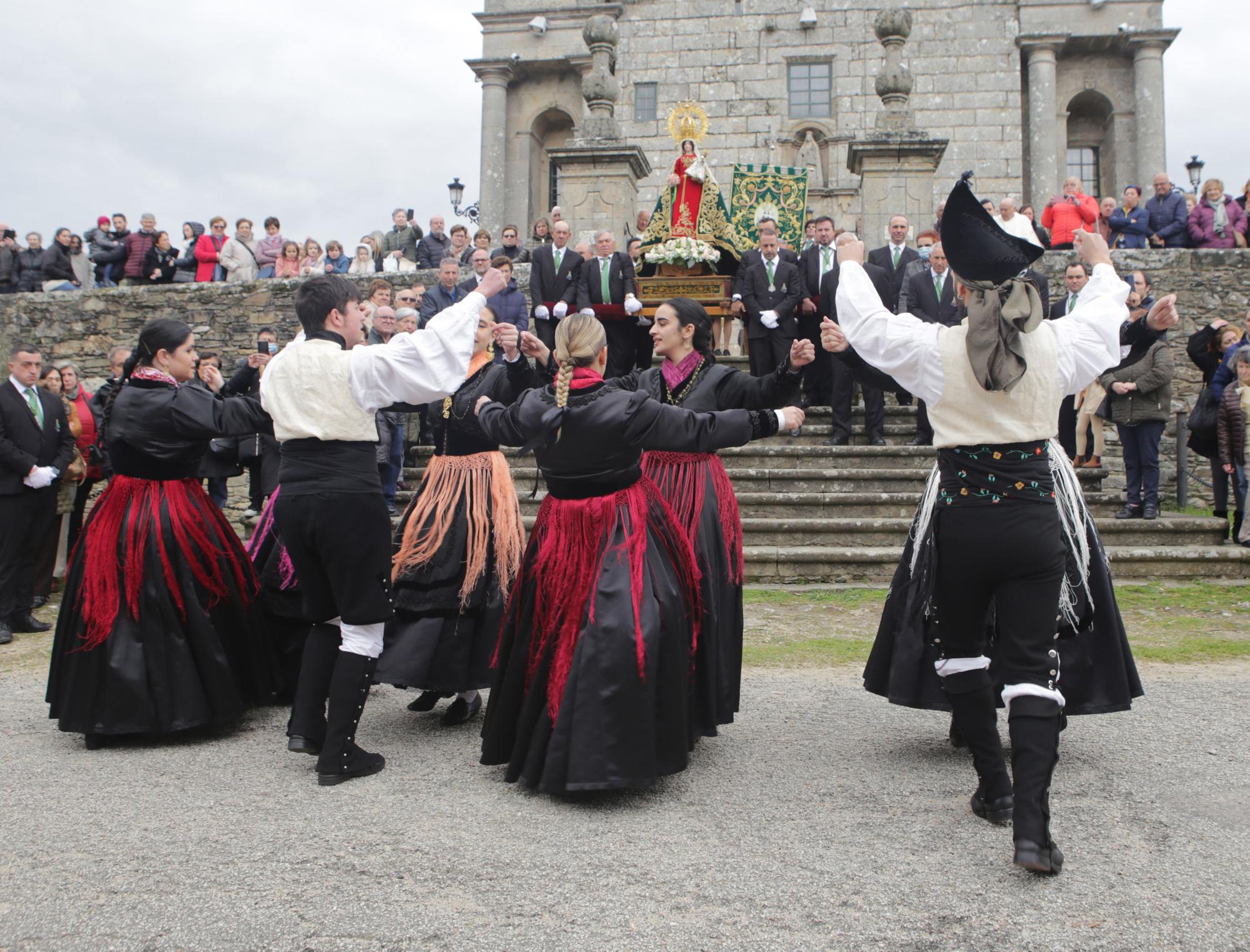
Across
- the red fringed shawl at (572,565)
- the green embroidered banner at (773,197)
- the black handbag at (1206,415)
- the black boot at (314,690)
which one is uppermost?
the green embroidered banner at (773,197)

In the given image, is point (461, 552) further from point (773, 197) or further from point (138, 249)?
point (138, 249)

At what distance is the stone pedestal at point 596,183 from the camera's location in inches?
526

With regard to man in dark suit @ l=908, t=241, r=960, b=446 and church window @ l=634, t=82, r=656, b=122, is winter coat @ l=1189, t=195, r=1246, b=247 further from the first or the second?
church window @ l=634, t=82, r=656, b=122

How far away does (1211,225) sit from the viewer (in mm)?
12289

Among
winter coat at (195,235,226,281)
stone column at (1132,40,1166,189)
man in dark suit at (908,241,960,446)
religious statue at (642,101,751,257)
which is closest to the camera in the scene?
man in dark suit at (908,241,960,446)

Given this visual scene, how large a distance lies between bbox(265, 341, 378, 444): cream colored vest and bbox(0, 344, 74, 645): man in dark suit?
4.24 m

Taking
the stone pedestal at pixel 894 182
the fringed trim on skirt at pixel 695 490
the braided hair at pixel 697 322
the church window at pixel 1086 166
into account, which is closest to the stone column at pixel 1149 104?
the church window at pixel 1086 166

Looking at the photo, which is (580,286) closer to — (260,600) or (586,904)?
(260,600)

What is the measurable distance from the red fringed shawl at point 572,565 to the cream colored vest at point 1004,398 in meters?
1.17

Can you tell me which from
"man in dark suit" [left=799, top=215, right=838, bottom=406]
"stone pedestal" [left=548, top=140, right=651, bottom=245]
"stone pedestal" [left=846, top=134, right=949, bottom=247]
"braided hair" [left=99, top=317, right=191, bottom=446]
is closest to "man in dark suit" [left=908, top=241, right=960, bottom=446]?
"man in dark suit" [left=799, top=215, right=838, bottom=406]

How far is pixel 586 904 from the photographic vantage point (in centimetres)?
284

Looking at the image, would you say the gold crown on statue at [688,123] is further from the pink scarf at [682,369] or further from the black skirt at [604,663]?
the black skirt at [604,663]

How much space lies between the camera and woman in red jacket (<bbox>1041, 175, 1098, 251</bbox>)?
12688mm

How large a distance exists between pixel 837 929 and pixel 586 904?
2.17ft
